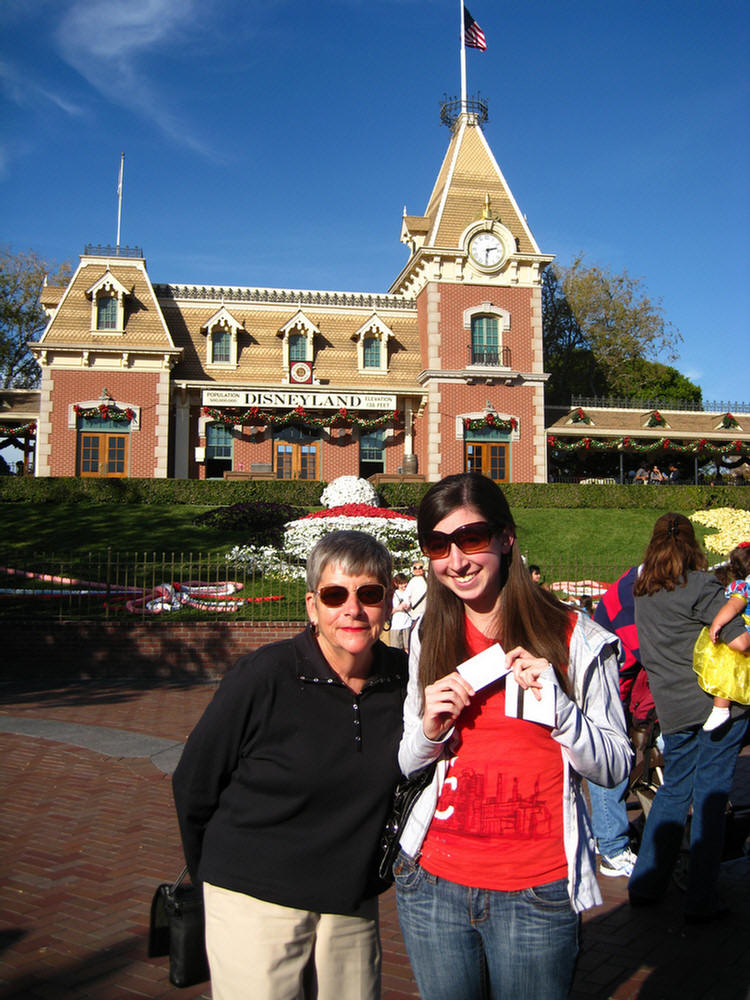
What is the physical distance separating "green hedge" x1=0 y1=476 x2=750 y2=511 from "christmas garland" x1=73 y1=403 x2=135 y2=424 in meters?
3.62

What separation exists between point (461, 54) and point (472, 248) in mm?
9592

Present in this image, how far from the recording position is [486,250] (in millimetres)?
30266

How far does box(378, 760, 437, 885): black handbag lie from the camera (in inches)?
92.7

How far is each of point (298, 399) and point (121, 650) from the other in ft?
58.0

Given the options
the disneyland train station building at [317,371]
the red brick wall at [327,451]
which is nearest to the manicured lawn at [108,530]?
the disneyland train station building at [317,371]

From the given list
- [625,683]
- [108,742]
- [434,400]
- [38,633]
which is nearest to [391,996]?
[625,683]

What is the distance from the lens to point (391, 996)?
372cm

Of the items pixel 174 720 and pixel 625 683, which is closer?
pixel 625 683

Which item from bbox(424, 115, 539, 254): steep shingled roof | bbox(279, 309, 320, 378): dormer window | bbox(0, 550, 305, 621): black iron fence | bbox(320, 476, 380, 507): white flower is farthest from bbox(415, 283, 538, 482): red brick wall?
bbox(0, 550, 305, 621): black iron fence

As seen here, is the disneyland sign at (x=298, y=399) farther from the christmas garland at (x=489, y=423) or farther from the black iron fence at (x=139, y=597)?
the black iron fence at (x=139, y=597)

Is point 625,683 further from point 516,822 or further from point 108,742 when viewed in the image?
point 108,742

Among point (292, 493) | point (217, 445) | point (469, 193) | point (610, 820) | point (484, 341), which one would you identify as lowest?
point (610, 820)

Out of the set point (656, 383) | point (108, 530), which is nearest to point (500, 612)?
point (108, 530)

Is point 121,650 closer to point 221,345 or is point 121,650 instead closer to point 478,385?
point 221,345
